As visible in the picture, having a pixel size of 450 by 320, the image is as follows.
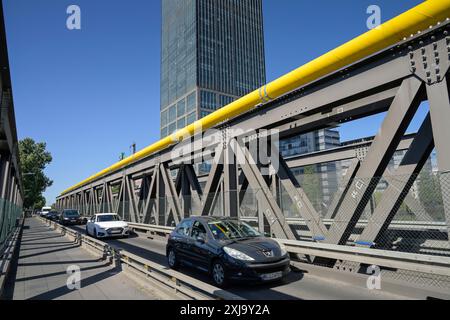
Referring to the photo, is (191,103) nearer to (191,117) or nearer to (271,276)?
(191,117)

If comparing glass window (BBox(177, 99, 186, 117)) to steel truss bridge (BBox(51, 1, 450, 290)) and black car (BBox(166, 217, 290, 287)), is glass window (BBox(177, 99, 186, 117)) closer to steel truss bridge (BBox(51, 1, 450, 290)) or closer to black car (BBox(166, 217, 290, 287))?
steel truss bridge (BBox(51, 1, 450, 290))

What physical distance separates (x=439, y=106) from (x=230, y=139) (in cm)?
776

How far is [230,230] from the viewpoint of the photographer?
8.06 meters

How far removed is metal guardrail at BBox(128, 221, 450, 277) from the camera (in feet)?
19.0

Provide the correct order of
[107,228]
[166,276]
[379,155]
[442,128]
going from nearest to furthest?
[442,128]
[166,276]
[379,155]
[107,228]

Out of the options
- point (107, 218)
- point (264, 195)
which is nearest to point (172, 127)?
point (107, 218)

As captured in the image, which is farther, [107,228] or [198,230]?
[107,228]

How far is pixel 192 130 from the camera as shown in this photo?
15430 mm

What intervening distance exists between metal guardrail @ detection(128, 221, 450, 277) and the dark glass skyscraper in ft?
325

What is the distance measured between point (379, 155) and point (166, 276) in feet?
19.6

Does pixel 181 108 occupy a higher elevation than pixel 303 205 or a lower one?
higher

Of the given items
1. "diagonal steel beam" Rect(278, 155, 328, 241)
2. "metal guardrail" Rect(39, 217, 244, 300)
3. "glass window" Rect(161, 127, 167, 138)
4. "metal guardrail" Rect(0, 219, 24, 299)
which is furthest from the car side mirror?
"glass window" Rect(161, 127, 167, 138)

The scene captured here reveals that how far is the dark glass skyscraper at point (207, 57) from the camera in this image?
114 meters

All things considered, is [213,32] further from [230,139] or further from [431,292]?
[431,292]
